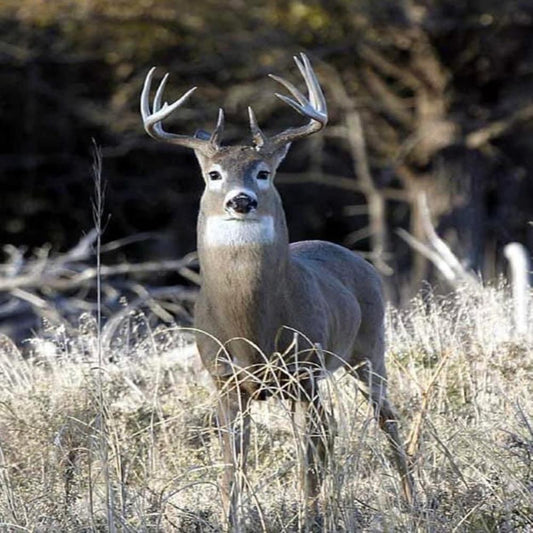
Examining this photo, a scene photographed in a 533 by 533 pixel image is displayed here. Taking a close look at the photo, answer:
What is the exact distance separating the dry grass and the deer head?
724 mm

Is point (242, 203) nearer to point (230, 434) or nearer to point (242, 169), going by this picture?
point (242, 169)

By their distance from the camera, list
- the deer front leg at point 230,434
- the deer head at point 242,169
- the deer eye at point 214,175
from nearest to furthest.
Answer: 1. the deer front leg at point 230,434
2. the deer head at point 242,169
3. the deer eye at point 214,175

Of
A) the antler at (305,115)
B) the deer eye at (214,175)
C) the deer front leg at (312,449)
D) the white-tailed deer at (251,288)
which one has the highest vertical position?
the antler at (305,115)

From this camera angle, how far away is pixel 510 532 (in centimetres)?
558

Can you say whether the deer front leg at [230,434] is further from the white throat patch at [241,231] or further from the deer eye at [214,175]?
the deer eye at [214,175]

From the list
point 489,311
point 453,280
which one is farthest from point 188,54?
point 489,311

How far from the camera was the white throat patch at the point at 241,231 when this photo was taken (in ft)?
22.9

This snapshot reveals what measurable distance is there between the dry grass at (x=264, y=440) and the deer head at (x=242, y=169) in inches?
28.5

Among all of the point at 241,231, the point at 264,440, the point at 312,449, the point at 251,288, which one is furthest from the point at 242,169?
the point at 312,449

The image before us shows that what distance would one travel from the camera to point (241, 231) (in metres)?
6.96

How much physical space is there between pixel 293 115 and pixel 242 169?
13.2 m

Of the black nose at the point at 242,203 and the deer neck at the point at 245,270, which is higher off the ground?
the black nose at the point at 242,203

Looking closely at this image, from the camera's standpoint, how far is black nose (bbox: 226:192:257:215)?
6848 mm

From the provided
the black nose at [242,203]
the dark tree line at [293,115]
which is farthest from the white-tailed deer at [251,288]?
the dark tree line at [293,115]
